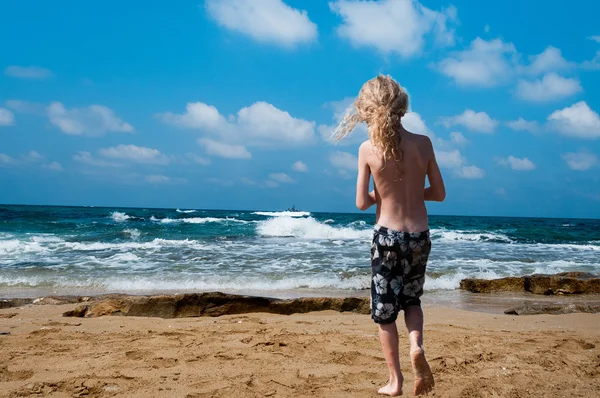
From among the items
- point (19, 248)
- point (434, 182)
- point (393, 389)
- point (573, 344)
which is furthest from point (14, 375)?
point (19, 248)

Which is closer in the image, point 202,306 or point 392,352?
point 392,352

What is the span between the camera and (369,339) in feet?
14.9

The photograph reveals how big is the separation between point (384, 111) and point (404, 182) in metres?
0.43

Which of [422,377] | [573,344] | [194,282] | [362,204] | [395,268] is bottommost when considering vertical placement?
[194,282]

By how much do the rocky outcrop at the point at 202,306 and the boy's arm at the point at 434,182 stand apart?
3.77m

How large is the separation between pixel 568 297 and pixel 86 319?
7.87 m

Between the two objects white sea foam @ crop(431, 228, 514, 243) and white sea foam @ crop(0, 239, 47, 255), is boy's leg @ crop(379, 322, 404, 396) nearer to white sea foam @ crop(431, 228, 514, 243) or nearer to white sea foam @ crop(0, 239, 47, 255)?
white sea foam @ crop(0, 239, 47, 255)

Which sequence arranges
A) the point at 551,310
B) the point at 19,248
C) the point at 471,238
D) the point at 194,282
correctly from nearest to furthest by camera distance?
1. the point at 551,310
2. the point at 194,282
3. the point at 19,248
4. the point at 471,238

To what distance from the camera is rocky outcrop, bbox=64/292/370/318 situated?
611cm

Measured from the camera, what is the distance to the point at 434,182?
2934 millimetres

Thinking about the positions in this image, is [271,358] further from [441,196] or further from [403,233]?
[441,196]

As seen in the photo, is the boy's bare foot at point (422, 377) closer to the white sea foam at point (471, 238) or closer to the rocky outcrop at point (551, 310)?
the rocky outcrop at point (551, 310)

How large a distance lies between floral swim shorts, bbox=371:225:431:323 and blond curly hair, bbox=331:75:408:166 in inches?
18.2

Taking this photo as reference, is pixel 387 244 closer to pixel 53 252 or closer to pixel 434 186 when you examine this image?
pixel 434 186
